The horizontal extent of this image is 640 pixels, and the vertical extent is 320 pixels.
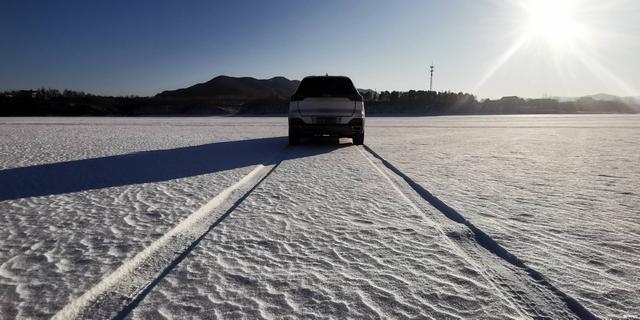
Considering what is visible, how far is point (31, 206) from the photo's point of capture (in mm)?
3643

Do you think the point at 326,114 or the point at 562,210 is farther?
the point at 326,114

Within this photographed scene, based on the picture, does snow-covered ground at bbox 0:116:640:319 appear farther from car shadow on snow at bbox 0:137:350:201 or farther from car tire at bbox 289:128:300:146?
car tire at bbox 289:128:300:146

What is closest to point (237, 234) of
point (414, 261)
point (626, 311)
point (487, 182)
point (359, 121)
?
point (414, 261)

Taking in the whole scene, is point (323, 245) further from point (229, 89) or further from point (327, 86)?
point (229, 89)

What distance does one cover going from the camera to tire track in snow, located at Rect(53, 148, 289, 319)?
1785mm

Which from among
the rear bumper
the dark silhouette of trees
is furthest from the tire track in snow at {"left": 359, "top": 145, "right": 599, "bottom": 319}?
the dark silhouette of trees

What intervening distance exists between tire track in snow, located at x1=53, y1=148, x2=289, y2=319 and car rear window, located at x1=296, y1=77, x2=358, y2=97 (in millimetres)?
6210

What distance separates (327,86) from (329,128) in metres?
1.52

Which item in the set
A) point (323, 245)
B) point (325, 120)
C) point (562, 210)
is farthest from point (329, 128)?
point (323, 245)

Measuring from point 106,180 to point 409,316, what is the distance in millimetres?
4707

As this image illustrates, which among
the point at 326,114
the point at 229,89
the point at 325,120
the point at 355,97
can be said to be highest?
the point at 229,89

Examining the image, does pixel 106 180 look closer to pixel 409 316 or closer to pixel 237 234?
pixel 237 234

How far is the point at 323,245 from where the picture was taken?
262 centimetres

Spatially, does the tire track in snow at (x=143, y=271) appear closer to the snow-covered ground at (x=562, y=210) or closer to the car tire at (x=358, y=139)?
the snow-covered ground at (x=562, y=210)
